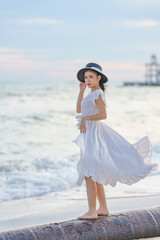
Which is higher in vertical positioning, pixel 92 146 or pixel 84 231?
pixel 92 146

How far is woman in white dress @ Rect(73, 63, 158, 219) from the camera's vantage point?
3.37 metres

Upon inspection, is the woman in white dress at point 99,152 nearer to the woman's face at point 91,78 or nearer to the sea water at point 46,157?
the woman's face at point 91,78

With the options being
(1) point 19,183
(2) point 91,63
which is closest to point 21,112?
(1) point 19,183

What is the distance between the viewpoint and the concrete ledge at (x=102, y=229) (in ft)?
10.7

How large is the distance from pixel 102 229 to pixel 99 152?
0.60 metres

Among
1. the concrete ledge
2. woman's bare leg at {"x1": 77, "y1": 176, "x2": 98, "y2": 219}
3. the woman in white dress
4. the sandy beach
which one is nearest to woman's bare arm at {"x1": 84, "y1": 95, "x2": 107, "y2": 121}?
the woman in white dress

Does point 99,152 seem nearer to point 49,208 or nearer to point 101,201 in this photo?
point 101,201

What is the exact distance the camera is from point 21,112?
2355 cm

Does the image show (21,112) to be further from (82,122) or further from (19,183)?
(82,122)

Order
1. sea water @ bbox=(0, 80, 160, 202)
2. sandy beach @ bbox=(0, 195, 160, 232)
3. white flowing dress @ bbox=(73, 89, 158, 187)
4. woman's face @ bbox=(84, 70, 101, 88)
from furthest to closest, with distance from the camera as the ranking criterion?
sea water @ bbox=(0, 80, 160, 202)
sandy beach @ bbox=(0, 195, 160, 232)
woman's face @ bbox=(84, 70, 101, 88)
white flowing dress @ bbox=(73, 89, 158, 187)

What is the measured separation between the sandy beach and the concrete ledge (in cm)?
141

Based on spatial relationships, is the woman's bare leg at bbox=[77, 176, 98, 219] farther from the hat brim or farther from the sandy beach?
the sandy beach

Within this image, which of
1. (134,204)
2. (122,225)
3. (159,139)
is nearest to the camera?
(122,225)

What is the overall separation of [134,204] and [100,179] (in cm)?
217
